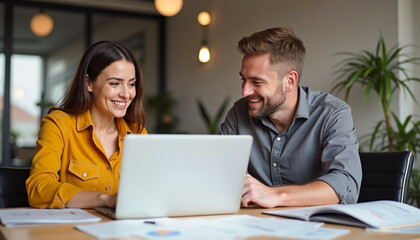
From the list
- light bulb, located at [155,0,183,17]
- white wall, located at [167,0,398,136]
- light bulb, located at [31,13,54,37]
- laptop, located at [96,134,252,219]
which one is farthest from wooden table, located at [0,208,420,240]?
light bulb, located at [31,13,54,37]

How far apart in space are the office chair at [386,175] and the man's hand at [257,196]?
0.56 meters

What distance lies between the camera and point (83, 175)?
6.76ft

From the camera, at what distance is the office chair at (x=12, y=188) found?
1867 millimetres

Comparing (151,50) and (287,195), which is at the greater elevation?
(151,50)

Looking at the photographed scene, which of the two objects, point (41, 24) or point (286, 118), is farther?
point (41, 24)

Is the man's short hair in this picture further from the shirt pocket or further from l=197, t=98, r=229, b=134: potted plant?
l=197, t=98, r=229, b=134: potted plant

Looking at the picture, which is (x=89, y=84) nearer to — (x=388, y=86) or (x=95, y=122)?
(x=95, y=122)

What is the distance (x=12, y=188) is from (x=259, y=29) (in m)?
3.76

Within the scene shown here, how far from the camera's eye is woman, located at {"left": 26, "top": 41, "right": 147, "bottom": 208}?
201 centimetres

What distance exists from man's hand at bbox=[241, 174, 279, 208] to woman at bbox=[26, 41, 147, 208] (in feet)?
1.98

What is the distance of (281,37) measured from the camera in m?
2.16

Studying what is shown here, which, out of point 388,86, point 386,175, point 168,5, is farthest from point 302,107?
point 168,5

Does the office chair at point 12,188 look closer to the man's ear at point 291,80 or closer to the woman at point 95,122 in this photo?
the woman at point 95,122

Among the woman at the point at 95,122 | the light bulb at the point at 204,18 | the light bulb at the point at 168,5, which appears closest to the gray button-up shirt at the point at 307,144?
the woman at the point at 95,122
